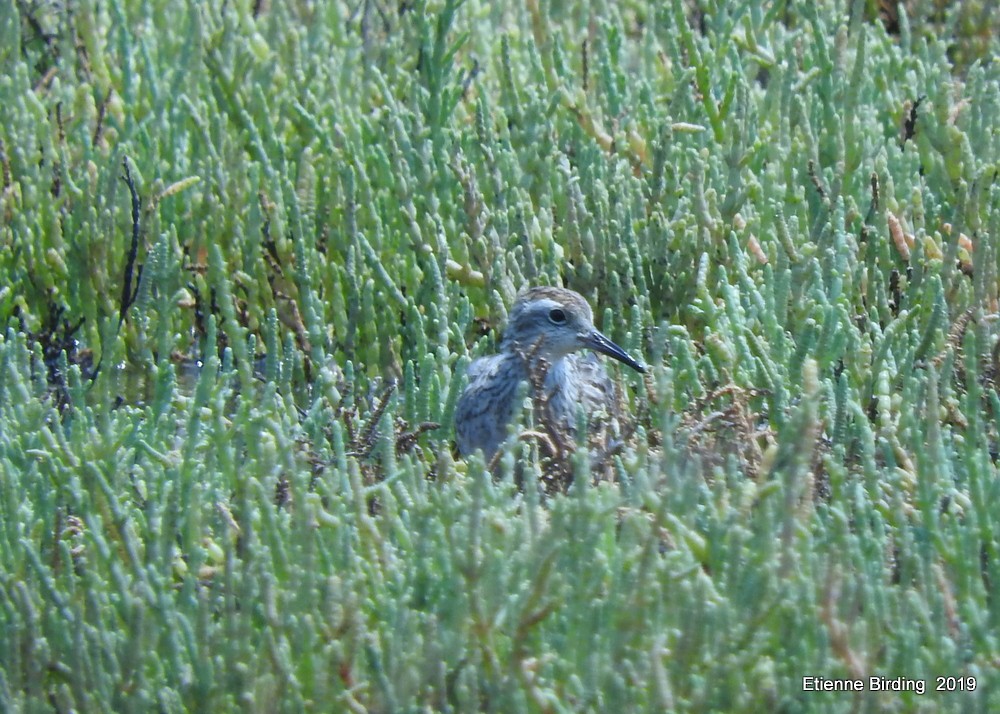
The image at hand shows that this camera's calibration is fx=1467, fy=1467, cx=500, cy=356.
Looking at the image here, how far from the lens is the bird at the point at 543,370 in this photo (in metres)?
3.91

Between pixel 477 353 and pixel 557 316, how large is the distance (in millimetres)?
373

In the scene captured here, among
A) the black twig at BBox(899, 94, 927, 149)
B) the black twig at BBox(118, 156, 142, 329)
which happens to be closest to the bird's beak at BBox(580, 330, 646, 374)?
the black twig at BBox(118, 156, 142, 329)

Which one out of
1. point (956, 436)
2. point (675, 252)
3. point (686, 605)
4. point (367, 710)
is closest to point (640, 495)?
point (686, 605)

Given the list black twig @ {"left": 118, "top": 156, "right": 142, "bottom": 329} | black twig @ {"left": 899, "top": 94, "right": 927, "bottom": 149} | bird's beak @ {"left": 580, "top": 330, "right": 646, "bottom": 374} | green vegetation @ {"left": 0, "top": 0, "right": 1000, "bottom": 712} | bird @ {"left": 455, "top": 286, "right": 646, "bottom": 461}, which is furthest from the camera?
black twig @ {"left": 899, "top": 94, "right": 927, "bottom": 149}

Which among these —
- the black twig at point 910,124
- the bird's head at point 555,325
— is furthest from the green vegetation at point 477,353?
the bird's head at point 555,325

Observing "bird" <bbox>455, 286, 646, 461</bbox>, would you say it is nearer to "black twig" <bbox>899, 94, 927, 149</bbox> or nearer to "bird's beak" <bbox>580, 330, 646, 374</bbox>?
"bird's beak" <bbox>580, 330, 646, 374</bbox>

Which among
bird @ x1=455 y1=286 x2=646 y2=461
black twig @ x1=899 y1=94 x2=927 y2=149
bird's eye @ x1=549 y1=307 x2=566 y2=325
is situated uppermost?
black twig @ x1=899 y1=94 x2=927 y2=149

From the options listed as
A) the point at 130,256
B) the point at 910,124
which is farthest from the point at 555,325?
the point at 910,124

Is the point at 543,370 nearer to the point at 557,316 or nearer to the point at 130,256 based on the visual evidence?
the point at 557,316

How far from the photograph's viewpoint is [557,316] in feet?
13.9

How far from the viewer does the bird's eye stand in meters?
4.23

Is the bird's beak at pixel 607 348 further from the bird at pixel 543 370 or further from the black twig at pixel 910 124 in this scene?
the black twig at pixel 910 124

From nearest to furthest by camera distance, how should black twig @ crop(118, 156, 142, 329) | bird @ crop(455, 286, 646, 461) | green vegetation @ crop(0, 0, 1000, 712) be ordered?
1. green vegetation @ crop(0, 0, 1000, 712)
2. bird @ crop(455, 286, 646, 461)
3. black twig @ crop(118, 156, 142, 329)

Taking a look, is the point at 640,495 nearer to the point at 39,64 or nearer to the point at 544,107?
the point at 544,107
